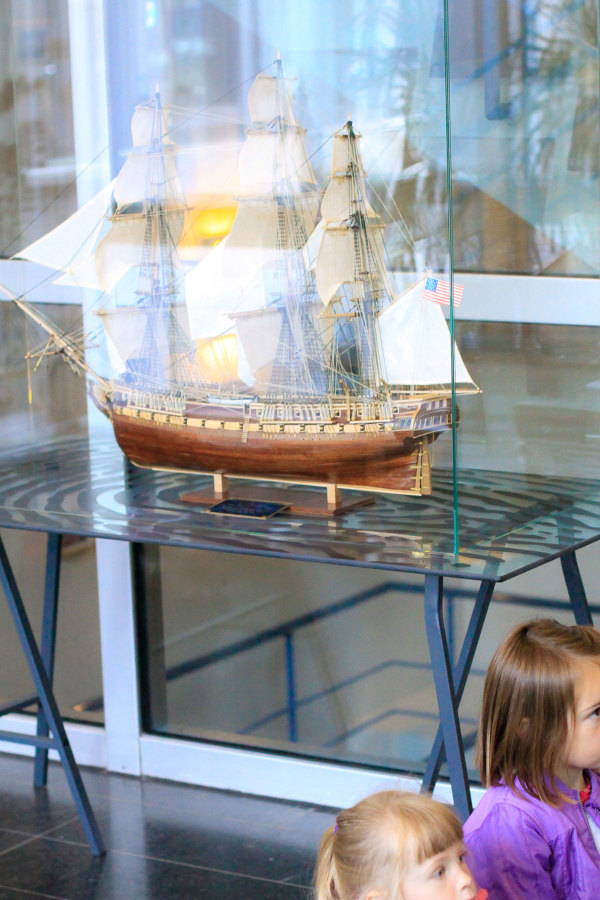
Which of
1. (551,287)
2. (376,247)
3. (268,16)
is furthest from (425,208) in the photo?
(268,16)

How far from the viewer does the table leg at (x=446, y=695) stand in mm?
1822

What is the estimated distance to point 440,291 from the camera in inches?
71.3

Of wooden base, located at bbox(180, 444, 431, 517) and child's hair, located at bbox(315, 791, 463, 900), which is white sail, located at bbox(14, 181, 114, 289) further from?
child's hair, located at bbox(315, 791, 463, 900)

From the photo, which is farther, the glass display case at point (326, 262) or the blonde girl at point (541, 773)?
the glass display case at point (326, 262)

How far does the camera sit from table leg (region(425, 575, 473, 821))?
5.98 feet

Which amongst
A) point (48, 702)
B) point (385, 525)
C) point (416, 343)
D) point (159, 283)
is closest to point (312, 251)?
point (416, 343)

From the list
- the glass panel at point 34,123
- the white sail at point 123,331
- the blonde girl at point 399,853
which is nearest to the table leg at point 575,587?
the white sail at point 123,331

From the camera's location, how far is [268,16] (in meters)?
2.04

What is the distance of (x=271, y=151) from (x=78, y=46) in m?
0.64

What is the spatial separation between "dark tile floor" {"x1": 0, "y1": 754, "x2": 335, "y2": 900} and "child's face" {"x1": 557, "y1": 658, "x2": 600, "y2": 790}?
1139 millimetres

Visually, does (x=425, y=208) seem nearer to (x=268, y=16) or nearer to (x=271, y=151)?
(x=271, y=151)

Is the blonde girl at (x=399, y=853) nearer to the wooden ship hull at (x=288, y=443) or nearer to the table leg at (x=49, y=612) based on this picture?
the wooden ship hull at (x=288, y=443)

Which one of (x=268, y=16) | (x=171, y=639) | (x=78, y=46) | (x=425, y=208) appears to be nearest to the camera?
(x=425, y=208)

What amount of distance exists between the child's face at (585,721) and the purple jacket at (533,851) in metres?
0.06
